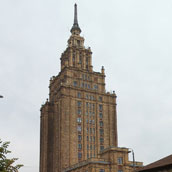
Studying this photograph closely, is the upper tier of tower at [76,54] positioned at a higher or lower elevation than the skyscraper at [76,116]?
higher

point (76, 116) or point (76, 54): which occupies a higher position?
point (76, 54)

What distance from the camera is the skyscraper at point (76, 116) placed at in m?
110

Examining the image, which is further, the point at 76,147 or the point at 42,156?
the point at 42,156

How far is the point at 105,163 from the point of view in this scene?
87.9m

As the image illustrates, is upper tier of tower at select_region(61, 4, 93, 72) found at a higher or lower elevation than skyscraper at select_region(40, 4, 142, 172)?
higher

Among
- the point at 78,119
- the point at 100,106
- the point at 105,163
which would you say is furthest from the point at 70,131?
the point at 105,163

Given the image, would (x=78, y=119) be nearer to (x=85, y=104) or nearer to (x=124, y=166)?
(x=85, y=104)

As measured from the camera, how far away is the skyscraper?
359 ft

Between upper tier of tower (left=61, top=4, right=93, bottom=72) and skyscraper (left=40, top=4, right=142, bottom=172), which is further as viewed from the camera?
upper tier of tower (left=61, top=4, right=93, bottom=72)

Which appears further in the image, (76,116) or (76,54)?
(76,54)

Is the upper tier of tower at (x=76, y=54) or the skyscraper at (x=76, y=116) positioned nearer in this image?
the skyscraper at (x=76, y=116)

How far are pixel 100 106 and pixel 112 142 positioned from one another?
13.9 m

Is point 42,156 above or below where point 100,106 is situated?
below

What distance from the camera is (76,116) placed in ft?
374
